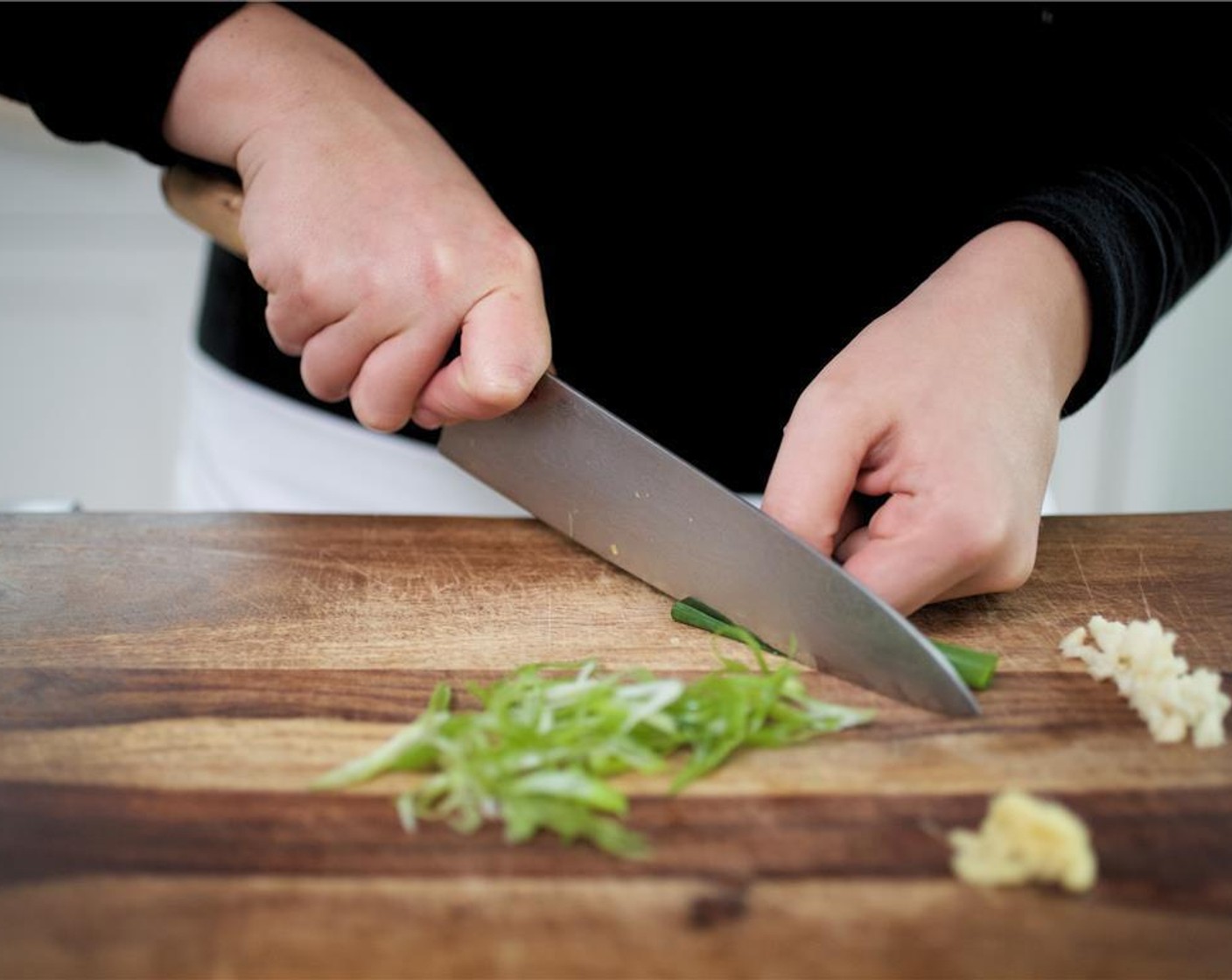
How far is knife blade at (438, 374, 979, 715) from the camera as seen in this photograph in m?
0.84

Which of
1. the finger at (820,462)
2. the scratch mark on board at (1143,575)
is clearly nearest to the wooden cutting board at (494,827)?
the scratch mark on board at (1143,575)

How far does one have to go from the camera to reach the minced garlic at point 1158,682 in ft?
2.58

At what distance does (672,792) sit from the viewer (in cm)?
74

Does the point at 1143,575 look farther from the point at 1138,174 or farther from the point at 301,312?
the point at 301,312

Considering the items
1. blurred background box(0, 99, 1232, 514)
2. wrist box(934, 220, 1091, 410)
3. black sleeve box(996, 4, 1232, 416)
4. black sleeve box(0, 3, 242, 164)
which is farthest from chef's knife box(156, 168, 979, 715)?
blurred background box(0, 99, 1232, 514)

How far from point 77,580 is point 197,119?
15.9 inches

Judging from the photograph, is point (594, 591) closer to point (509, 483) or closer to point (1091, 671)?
point (509, 483)

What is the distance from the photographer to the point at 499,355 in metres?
0.96

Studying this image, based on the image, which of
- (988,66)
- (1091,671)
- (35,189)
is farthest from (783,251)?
(35,189)

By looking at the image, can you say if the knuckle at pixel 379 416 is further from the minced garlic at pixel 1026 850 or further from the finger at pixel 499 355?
the minced garlic at pixel 1026 850

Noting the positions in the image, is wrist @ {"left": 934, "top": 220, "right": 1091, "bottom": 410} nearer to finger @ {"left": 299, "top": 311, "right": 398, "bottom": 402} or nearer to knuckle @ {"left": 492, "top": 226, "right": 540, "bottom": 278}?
knuckle @ {"left": 492, "top": 226, "right": 540, "bottom": 278}

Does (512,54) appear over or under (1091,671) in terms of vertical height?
over

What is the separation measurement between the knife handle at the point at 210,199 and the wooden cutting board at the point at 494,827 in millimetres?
312

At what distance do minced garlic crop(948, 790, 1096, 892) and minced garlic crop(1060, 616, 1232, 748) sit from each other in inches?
6.2
